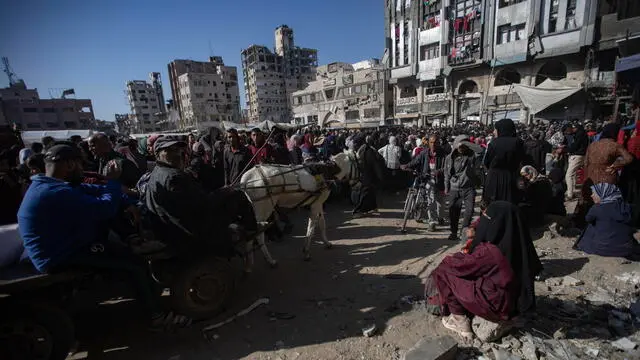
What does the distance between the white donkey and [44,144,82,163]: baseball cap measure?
2.06 m

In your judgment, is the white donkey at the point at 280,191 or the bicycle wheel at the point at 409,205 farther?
the bicycle wheel at the point at 409,205

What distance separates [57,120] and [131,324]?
2825 inches

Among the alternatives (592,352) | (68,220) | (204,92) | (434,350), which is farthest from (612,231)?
(204,92)

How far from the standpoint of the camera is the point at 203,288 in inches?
128

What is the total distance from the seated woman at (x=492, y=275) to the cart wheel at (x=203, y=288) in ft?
8.01

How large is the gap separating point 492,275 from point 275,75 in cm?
8915

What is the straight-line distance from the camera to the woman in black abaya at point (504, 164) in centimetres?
438

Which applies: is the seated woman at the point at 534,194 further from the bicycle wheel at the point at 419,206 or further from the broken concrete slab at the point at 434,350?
the broken concrete slab at the point at 434,350

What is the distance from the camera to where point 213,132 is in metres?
11.7

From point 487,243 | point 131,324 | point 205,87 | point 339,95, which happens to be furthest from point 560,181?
point 205,87

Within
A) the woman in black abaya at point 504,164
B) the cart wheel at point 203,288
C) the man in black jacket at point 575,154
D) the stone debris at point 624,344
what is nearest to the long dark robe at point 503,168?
the woman in black abaya at point 504,164

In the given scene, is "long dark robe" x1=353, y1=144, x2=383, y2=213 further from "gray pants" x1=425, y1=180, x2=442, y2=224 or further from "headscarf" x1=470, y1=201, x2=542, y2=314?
"headscarf" x1=470, y1=201, x2=542, y2=314

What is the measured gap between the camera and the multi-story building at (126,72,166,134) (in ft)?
297

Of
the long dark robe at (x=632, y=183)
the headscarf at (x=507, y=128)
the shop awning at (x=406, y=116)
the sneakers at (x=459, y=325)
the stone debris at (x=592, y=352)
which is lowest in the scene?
the stone debris at (x=592, y=352)
